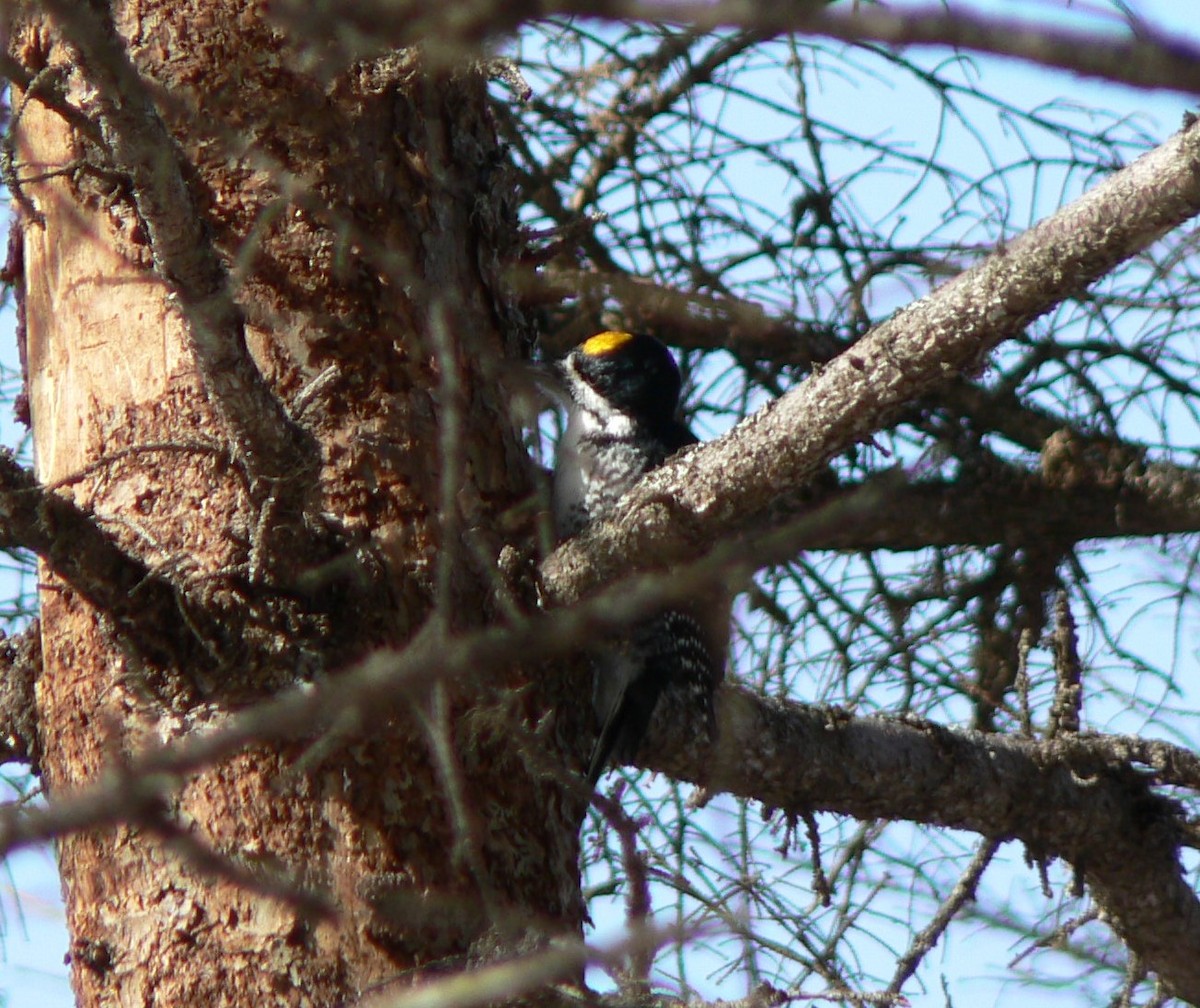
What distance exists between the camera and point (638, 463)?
3527mm

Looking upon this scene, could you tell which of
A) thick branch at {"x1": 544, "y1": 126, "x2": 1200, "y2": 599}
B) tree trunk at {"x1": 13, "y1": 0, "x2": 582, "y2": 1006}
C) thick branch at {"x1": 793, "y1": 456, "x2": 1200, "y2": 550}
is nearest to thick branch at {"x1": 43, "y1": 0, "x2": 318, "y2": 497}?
tree trunk at {"x1": 13, "y1": 0, "x2": 582, "y2": 1006}

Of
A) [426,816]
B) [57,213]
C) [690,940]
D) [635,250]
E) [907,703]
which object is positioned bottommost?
[690,940]

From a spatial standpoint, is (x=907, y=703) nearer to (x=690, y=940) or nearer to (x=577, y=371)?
(x=577, y=371)

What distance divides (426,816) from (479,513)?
1.89ft

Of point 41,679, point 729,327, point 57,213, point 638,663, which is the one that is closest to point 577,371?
point 729,327

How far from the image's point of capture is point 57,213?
2.42m

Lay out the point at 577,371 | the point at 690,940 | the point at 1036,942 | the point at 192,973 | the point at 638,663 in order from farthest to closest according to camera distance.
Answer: the point at 577,371
the point at 1036,942
the point at 638,663
the point at 192,973
the point at 690,940

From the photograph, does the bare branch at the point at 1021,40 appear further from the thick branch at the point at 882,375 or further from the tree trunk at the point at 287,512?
the thick branch at the point at 882,375

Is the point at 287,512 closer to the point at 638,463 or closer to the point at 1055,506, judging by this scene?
the point at 1055,506

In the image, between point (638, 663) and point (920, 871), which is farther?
point (920, 871)

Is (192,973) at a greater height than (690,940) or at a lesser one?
greater

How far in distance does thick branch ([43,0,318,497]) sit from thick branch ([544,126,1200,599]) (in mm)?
501

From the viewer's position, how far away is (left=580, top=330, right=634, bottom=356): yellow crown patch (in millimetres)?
3488

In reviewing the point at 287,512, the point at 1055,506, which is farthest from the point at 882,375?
the point at 1055,506
